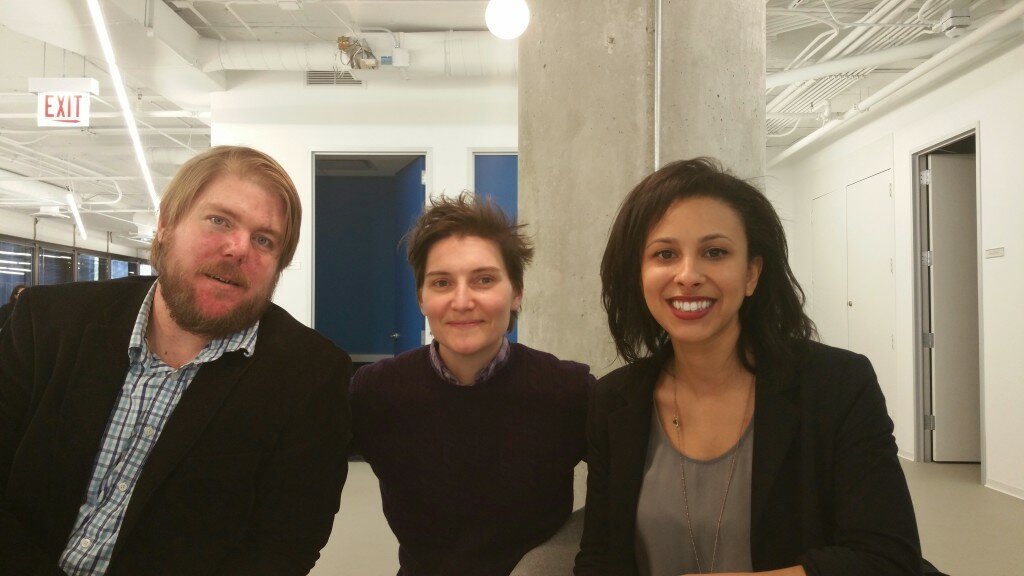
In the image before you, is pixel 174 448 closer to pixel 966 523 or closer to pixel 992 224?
pixel 966 523

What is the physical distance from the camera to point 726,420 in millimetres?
1588

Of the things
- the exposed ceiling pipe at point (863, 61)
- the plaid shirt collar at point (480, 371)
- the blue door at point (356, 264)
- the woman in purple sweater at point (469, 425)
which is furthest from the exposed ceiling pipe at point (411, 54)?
the plaid shirt collar at point (480, 371)

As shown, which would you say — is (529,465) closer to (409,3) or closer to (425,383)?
(425,383)

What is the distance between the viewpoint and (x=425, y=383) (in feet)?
6.30

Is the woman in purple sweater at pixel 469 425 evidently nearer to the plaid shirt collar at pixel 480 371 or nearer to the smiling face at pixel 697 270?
the plaid shirt collar at pixel 480 371

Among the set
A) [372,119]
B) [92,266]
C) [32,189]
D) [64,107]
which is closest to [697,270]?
[372,119]

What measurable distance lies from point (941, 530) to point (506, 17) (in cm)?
398

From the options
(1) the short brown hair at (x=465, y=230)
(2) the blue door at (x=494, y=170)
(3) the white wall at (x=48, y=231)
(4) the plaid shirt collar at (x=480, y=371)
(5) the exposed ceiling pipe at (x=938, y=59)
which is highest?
(5) the exposed ceiling pipe at (x=938, y=59)

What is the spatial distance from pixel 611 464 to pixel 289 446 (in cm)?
76

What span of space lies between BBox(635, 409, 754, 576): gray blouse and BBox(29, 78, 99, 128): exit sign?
6.00 metres

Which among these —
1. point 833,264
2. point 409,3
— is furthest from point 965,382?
point 409,3

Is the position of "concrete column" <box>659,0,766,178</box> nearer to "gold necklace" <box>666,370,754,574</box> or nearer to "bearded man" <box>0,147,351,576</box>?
"gold necklace" <box>666,370,754,574</box>

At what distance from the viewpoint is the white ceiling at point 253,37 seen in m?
5.09

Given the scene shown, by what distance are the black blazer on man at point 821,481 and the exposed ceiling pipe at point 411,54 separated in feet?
16.4
